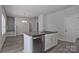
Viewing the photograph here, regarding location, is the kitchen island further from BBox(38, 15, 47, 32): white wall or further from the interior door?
the interior door

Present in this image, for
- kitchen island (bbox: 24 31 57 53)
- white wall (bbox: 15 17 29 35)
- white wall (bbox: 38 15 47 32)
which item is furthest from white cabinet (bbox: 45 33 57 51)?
white wall (bbox: 15 17 29 35)

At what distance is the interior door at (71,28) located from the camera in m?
1.75

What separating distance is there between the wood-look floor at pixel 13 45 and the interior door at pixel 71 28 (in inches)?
43.3

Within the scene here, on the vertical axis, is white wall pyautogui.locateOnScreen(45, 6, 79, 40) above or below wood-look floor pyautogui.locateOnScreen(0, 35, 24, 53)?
above

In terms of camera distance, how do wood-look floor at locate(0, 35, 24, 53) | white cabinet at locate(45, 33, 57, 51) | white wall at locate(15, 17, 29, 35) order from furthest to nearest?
1. white cabinet at locate(45, 33, 57, 51)
2. white wall at locate(15, 17, 29, 35)
3. wood-look floor at locate(0, 35, 24, 53)

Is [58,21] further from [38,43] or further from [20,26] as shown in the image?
[20,26]

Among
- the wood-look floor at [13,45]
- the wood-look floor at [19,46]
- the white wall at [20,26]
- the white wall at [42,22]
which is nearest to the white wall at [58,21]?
the white wall at [42,22]

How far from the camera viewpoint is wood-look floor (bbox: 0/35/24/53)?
62.4 inches

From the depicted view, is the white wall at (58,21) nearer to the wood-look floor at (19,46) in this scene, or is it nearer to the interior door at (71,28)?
the interior door at (71,28)

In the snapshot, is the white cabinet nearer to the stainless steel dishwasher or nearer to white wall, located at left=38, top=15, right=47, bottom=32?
the stainless steel dishwasher

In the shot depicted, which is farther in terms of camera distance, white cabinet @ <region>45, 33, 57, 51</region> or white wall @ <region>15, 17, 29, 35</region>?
white cabinet @ <region>45, 33, 57, 51</region>

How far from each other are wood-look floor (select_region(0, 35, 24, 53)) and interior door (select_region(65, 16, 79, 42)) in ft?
3.61

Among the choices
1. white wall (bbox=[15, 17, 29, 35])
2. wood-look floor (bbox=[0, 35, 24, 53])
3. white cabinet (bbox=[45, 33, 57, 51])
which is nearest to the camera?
wood-look floor (bbox=[0, 35, 24, 53])
